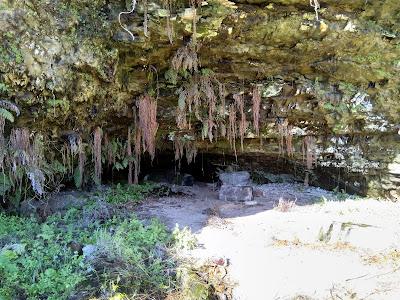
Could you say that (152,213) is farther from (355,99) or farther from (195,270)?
(355,99)

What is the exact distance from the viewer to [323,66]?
898 centimetres

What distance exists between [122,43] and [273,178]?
6695 millimetres

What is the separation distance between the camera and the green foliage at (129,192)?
380 inches

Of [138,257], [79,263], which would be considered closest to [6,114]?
[79,263]

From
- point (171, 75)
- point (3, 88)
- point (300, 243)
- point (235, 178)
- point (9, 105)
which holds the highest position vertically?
point (171, 75)

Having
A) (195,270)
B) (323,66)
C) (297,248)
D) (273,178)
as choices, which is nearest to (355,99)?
(323,66)

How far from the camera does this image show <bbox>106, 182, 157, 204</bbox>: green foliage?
964 cm

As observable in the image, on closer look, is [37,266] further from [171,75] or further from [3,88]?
[171,75]

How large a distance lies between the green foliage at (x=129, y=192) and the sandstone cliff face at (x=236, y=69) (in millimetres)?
1268

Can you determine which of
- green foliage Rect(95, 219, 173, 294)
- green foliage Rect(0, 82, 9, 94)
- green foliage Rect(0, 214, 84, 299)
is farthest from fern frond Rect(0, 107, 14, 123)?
green foliage Rect(95, 219, 173, 294)

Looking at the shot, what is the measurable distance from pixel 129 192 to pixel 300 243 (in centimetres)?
507

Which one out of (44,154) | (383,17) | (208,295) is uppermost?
(383,17)

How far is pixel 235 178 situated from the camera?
12070 mm

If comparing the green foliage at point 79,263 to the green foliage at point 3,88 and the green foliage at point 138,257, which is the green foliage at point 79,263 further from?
the green foliage at point 3,88
